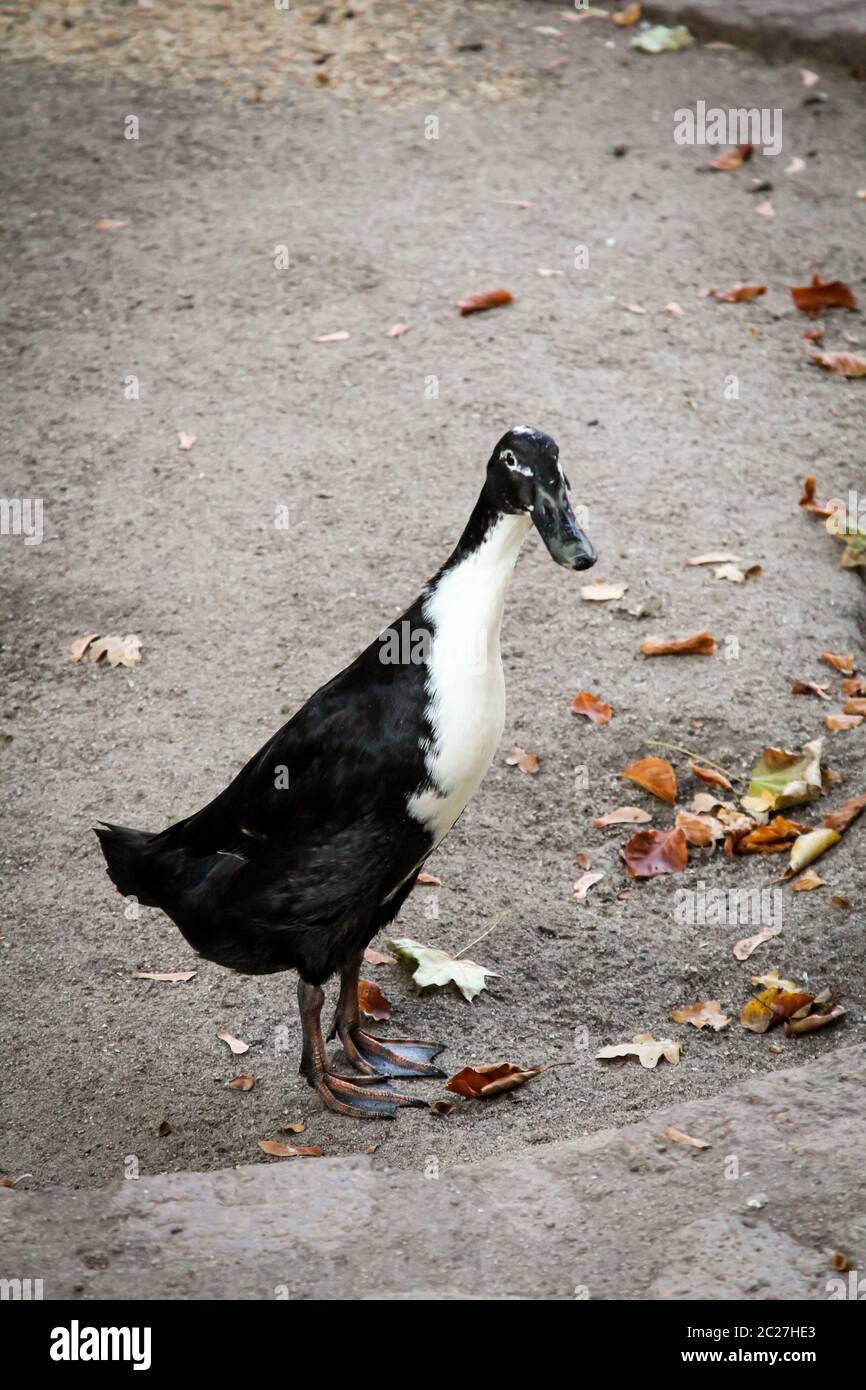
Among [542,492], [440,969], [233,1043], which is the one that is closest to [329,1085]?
[233,1043]

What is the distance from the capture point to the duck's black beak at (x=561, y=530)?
308cm

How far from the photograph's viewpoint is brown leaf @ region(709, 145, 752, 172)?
8.06 metres

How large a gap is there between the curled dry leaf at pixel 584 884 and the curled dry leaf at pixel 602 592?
1337 mm

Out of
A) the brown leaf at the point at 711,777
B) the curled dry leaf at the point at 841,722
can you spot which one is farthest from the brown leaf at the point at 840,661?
the brown leaf at the point at 711,777

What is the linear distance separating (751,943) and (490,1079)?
888 mm

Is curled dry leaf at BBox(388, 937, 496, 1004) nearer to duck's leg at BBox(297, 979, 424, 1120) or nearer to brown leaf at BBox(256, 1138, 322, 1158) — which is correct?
duck's leg at BBox(297, 979, 424, 1120)

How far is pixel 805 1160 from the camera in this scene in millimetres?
2988

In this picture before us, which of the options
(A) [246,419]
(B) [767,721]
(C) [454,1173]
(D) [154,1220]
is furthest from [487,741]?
(A) [246,419]

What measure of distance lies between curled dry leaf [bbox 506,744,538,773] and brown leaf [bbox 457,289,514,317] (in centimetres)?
288

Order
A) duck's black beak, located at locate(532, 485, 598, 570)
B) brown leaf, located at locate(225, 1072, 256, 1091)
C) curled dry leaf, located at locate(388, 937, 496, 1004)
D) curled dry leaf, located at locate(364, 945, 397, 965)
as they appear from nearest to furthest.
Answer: duck's black beak, located at locate(532, 485, 598, 570) → brown leaf, located at locate(225, 1072, 256, 1091) → curled dry leaf, located at locate(388, 937, 496, 1004) → curled dry leaf, located at locate(364, 945, 397, 965)

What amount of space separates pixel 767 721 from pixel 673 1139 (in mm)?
1953

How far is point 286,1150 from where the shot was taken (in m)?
3.50

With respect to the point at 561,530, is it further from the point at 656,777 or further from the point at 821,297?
the point at 821,297

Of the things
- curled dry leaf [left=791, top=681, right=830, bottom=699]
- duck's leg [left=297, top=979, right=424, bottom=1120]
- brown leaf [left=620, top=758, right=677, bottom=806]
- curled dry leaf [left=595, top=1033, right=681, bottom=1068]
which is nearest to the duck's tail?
duck's leg [left=297, top=979, right=424, bottom=1120]
